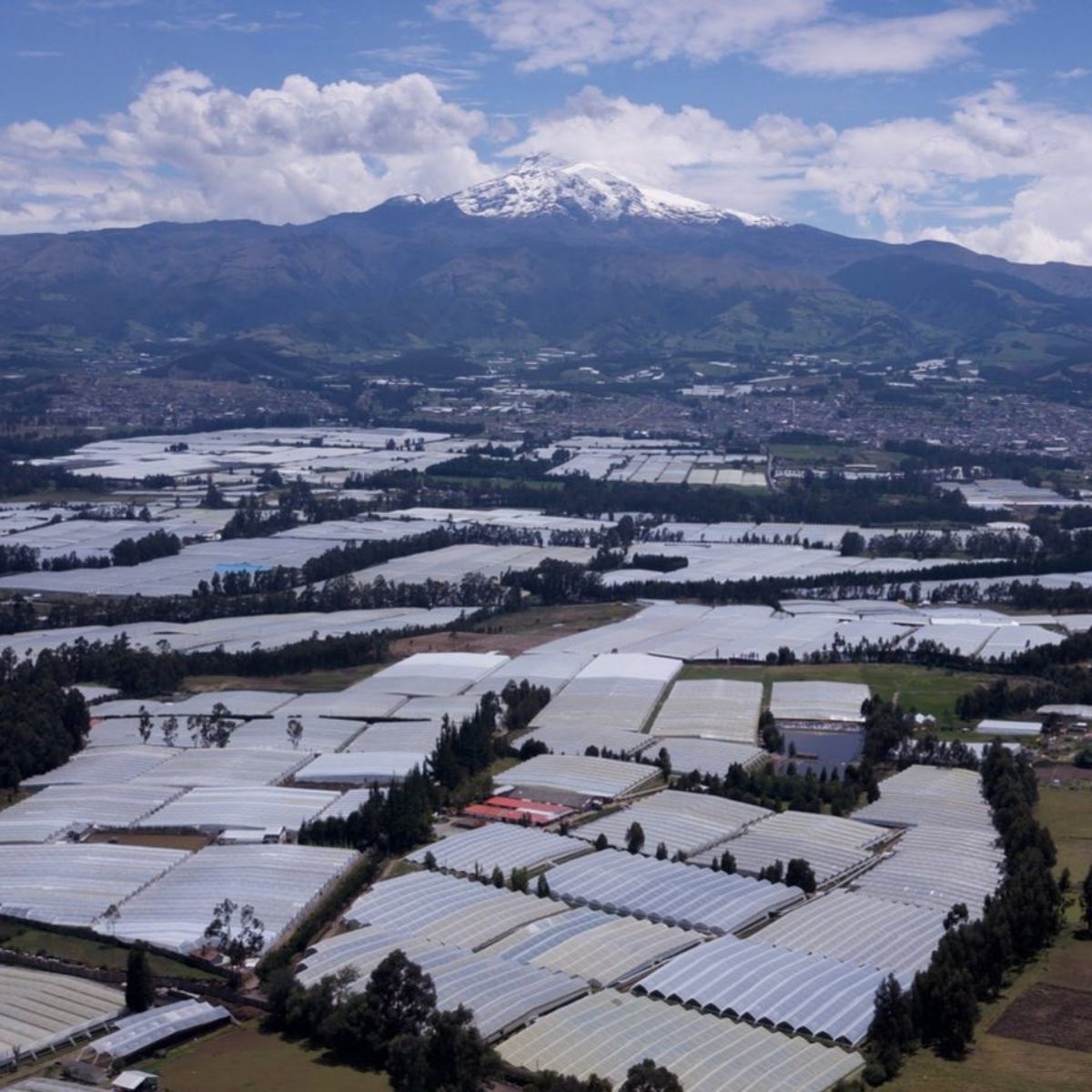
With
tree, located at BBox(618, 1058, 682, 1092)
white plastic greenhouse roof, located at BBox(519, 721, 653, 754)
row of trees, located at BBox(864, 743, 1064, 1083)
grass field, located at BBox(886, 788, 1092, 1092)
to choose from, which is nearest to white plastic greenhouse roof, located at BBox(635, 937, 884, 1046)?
row of trees, located at BBox(864, 743, 1064, 1083)

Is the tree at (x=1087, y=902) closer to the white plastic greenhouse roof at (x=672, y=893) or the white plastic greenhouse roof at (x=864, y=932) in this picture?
the white plastic greenhouse roof at (x=864, y=932)

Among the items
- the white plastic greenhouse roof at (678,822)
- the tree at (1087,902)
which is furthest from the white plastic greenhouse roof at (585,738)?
the tree at (1087,902)

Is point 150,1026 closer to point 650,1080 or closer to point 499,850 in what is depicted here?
point 650,1080

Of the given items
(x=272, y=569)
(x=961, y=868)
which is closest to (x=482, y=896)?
(x=961, y=868)

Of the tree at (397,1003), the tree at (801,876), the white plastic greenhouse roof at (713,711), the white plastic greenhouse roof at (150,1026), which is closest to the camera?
the tree at (397,1003)

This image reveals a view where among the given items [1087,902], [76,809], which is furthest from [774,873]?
[76,809]

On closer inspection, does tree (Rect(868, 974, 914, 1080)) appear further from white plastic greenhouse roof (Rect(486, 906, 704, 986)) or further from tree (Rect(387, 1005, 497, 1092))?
tree (Rect(387, 1005, 497, 1092))
